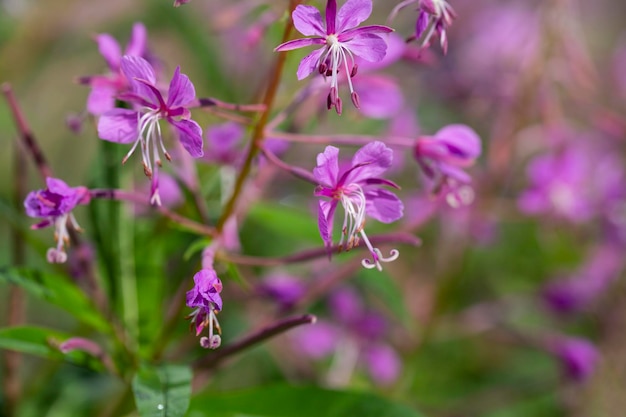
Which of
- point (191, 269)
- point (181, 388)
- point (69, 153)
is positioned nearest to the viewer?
point (181, 388)

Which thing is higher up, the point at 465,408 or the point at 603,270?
the point at 603,270

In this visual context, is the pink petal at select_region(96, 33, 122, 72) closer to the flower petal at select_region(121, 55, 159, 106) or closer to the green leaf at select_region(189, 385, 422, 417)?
the flower petal at select_region(121, 55, 159, 106)

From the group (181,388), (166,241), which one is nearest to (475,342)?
(166,241)

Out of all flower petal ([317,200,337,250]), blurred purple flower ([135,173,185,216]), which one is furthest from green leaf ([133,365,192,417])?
blurred purple flower ([135,173,185,216])

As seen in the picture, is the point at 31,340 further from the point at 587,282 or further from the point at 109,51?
the point at 587,282

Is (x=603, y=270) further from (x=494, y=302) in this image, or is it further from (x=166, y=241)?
(x=166, y=241)

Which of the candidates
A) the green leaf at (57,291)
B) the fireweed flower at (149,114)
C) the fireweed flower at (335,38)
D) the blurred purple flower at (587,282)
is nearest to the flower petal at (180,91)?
the fireweed flower at (149,114)

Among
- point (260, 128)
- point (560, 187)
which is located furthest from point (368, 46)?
point (560, 187)
